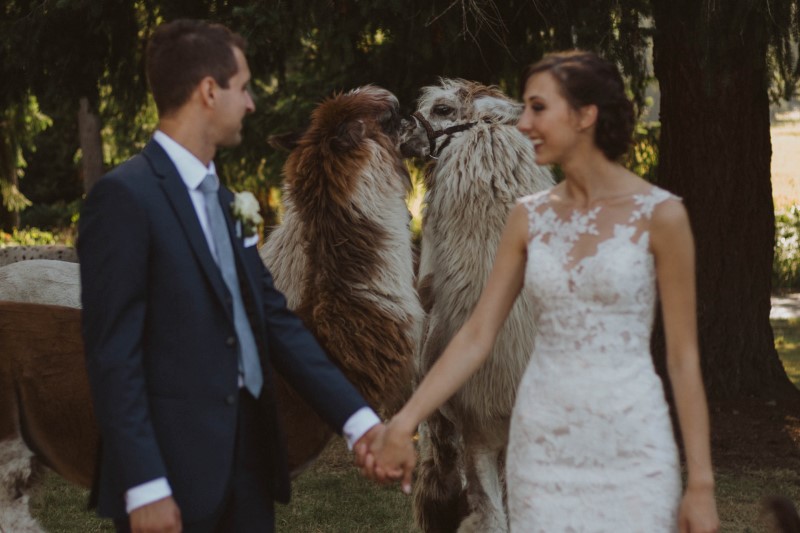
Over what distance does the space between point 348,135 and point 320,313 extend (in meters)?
0.81

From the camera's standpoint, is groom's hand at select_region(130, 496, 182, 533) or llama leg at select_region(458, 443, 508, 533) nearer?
groom's hand at select_region(130, 496, 182, 533)

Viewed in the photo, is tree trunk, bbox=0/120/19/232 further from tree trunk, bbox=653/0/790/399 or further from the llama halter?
the llama halter

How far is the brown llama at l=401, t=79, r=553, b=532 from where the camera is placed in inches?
188

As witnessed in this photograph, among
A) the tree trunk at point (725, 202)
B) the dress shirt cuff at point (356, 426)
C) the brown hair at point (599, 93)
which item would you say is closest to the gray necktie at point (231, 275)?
the dress shirt cuff at point (356, 426)

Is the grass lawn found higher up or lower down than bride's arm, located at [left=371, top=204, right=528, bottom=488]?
lower down

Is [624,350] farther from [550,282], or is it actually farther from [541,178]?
[541,178]

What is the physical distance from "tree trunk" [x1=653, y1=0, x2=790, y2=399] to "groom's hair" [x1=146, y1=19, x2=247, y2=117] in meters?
5.79

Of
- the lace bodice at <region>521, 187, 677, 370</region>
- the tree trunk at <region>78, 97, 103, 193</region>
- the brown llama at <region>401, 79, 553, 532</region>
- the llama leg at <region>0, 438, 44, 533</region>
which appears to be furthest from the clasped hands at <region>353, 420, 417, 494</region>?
the tree trunk at <region>78, 97, 103, 193</region>

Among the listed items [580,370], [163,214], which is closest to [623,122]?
[580,370]

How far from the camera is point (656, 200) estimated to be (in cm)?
282

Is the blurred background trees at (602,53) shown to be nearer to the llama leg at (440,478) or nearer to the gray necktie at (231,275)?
the llama leg at (440,478)

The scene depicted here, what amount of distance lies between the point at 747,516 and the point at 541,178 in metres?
2.61

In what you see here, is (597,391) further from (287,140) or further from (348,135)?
(287,140)

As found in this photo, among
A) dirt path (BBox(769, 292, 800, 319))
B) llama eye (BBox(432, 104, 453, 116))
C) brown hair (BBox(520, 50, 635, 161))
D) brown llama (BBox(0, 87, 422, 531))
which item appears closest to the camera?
brown hair (BBox(520, 50, 635, 161))
